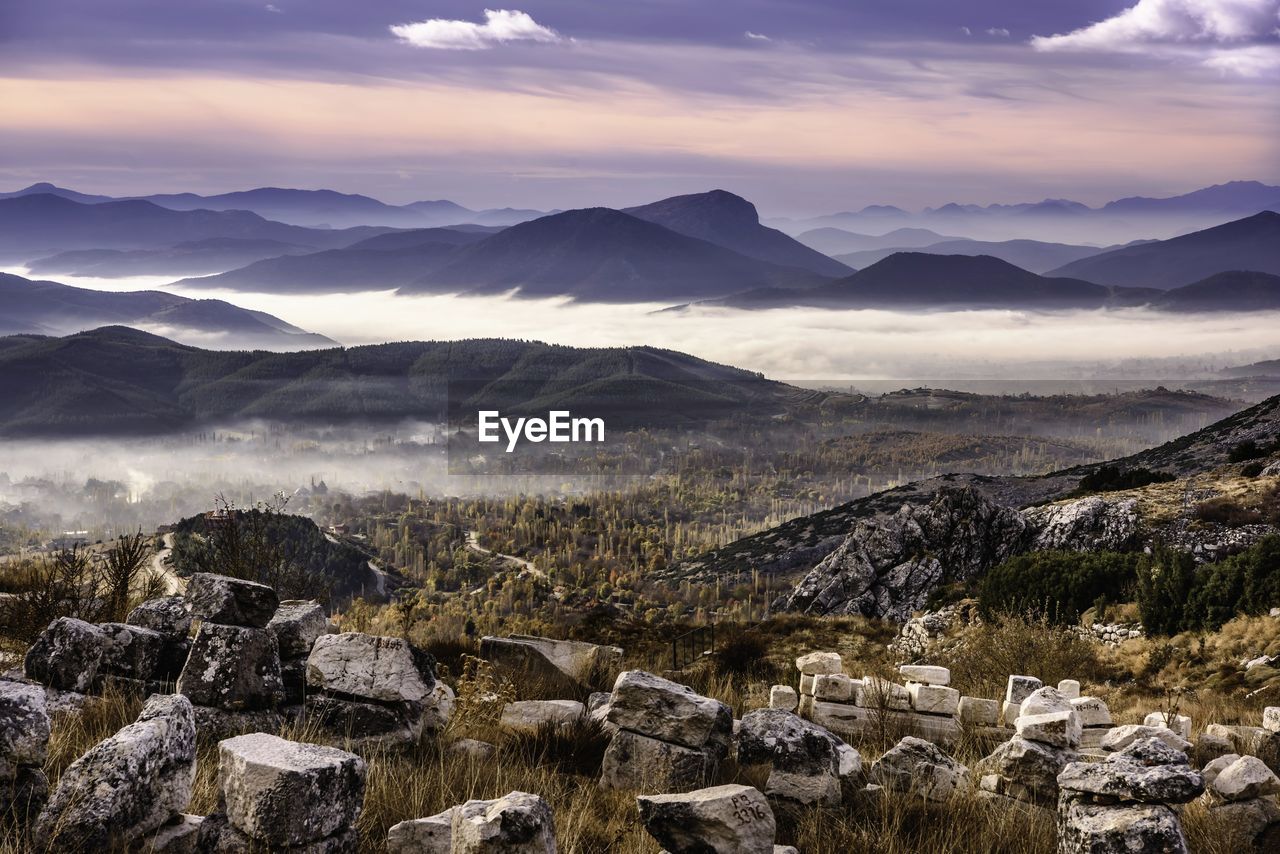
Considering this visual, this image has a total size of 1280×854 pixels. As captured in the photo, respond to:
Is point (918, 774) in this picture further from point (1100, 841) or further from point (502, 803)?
point (502, 803)

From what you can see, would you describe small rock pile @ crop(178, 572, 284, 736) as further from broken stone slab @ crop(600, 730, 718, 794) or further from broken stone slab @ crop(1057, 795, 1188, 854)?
broken stone slab @ crop(1057, 795, 1188, 854)

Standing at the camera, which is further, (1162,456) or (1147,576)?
(1162,456)

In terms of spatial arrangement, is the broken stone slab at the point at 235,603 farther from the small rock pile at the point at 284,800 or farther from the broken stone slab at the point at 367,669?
the small rock pile at the point at 284,800

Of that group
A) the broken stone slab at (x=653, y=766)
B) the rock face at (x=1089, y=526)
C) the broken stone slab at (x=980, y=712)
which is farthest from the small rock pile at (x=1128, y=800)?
the rock face at (x=1089, y=526)

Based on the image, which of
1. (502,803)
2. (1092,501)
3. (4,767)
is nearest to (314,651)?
(4,767)

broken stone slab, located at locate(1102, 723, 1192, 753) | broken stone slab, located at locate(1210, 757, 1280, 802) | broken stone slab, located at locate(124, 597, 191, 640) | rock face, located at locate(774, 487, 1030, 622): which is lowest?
rock face, located at locate(774, 487, 1030, 622)

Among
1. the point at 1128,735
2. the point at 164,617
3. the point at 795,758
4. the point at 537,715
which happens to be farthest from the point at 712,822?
the point at 164,617

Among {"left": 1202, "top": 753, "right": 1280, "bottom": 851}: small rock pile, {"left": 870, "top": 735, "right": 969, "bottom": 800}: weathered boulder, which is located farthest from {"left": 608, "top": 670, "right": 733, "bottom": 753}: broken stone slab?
{"left": 1202, "top": 753, "right": 1280, "bottom": 851}: small rock pile

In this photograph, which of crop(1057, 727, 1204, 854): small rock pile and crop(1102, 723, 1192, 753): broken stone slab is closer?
crop(1057, 727, 1204, 854): small rock pile

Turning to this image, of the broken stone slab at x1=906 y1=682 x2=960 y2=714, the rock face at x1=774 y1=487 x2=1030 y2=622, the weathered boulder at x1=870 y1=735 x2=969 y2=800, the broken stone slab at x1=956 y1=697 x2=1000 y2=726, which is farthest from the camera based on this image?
the rock face at x1=774 y1=487 x2=1030 y2=622
